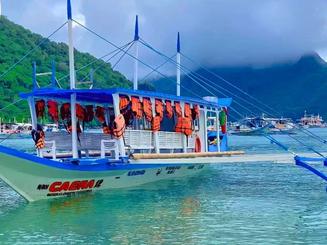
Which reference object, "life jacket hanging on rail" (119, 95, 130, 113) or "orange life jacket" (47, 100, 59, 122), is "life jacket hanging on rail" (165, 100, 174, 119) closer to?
"life jacket hanging on rail" (119, 95, 130, 113)

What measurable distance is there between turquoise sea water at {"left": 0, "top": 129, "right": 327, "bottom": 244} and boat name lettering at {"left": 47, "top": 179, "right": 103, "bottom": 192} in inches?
12.1

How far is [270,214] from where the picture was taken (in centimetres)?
1595

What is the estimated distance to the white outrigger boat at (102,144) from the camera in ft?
56.3

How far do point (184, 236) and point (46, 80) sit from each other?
93244 mm

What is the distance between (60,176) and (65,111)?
11.0 feet

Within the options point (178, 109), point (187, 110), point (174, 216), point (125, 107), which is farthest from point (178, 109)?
point (174, 216)

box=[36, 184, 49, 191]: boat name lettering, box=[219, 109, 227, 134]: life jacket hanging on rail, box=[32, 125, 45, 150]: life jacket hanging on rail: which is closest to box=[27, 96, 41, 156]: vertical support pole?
box=[32, 125, 45, 150]: life jacket hanging on rail

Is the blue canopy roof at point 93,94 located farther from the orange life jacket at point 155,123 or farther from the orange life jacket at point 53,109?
the orange life jacket at point 155,123

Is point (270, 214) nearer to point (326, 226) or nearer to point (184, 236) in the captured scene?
point (326, 226)

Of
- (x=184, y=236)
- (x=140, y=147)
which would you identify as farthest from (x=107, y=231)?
(x=140, y=147)

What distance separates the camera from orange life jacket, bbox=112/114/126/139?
719 inches

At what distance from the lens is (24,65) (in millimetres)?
109938

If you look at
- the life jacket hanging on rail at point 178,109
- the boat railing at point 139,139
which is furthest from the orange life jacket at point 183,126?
the boat railing at point 139,139

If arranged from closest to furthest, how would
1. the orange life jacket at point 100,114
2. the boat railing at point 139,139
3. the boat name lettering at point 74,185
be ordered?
1. the boat name lettering at point 74,185
2. the boat railing at point 139,139
3. the orange life jacket at point 100,114
